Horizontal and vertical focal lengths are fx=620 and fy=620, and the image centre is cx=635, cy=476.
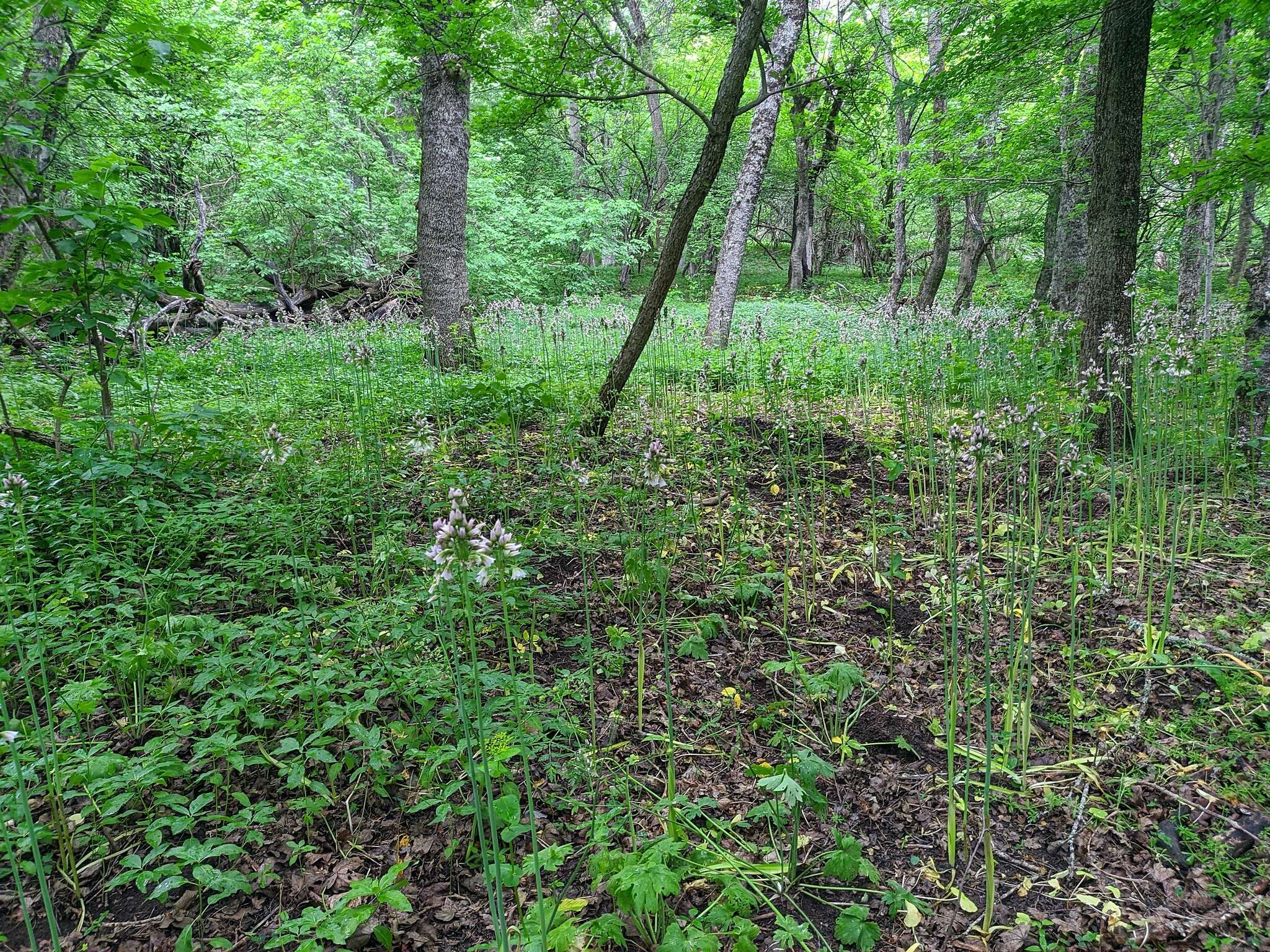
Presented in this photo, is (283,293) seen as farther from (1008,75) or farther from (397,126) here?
(1008,75)

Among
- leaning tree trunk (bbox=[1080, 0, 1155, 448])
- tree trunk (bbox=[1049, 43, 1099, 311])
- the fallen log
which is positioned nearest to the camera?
the fallen log

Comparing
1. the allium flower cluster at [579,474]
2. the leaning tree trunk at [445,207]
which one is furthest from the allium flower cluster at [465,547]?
the leaning tree trunk at [445,207]

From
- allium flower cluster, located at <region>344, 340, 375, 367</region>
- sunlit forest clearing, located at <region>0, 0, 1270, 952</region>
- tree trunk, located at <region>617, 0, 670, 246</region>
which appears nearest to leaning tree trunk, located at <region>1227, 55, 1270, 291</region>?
sunlit forest clearing, located at <region>0, 0, 1270, 952</region>

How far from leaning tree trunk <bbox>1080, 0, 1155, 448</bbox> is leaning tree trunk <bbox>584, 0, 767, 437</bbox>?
7.69 feet

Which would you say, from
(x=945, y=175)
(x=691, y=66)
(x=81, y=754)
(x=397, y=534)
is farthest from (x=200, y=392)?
(x=691, y=66)

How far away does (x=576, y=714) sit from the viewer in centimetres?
256

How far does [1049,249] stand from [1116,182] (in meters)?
7.80

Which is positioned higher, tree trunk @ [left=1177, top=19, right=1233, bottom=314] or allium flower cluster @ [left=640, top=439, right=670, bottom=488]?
tree trunk @ [left=1177, top=19, right=1233, bottom=314]

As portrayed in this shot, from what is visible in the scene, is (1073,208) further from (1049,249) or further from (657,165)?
(657,165)

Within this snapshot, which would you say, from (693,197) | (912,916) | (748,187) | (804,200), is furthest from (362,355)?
(804,200)

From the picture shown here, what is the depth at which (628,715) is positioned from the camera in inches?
102

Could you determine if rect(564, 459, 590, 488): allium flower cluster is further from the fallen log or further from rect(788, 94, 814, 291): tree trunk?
rect(788, 94, 814, 291): tree trunk

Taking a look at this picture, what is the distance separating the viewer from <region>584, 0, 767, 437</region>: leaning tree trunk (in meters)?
4.13

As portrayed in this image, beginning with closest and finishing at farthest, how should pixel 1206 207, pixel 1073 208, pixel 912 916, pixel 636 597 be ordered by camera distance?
pixel 912 916
pixel 636 597
pixel 1073 208
pixel 1206 207
